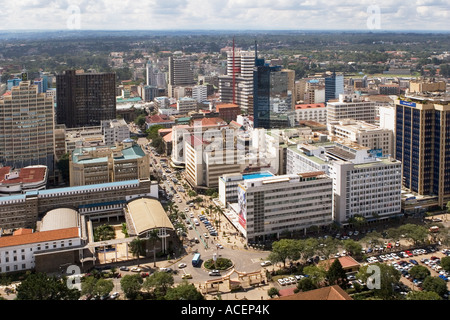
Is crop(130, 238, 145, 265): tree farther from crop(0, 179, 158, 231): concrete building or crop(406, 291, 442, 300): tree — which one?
crop(406, 291, 442, 300): tree

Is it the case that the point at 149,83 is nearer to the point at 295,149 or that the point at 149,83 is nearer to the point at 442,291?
the point at 295,149

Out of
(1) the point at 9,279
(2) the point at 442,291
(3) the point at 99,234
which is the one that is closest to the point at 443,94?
→ (2) the point at 442,291

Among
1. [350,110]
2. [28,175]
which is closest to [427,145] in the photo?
[350,110]

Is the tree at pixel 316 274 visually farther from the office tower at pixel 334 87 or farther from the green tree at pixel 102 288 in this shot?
the office tower at pixel 334 87

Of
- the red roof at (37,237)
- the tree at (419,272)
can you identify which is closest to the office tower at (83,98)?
the red roof at (37,237)

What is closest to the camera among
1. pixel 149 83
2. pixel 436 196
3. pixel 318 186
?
pixel 318 186

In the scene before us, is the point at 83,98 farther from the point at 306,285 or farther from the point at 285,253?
the point at 306,285
